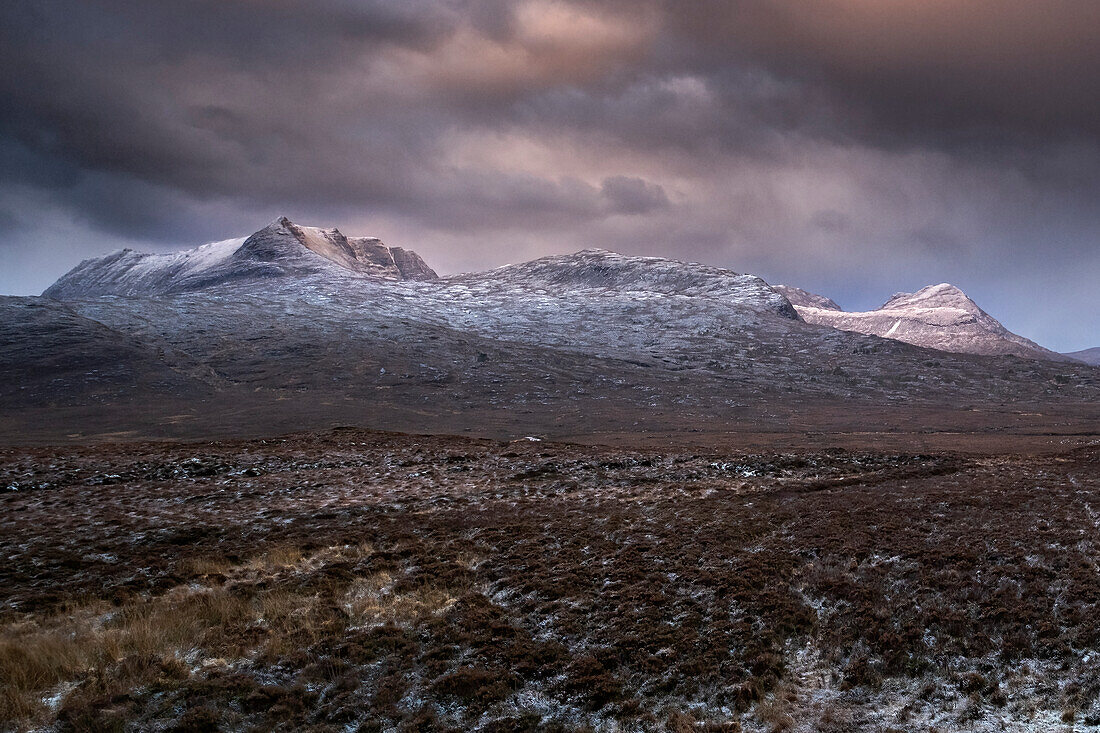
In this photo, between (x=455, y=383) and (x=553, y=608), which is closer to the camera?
(x=553, y=608)

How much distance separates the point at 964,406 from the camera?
125m

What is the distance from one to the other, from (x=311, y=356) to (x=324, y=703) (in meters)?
170

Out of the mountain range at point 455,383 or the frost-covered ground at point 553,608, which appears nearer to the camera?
the frost-covered ground at point 553,608

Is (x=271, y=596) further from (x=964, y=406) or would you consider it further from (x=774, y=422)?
(x=964, y=406)

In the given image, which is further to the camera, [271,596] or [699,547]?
[699,547]

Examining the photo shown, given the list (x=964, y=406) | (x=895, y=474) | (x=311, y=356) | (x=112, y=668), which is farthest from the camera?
(x=311, y=356)

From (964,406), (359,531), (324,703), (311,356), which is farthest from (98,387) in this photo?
(964,406)

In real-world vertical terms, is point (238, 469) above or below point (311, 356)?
below

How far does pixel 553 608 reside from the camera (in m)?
14.6

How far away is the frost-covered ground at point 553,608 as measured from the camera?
1072 cm

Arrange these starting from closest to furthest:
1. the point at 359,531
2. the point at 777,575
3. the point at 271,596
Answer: the point at 271,596
the point at 777,575
the point at 359,531

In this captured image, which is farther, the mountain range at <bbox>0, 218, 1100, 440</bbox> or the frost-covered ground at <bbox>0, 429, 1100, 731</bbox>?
the mountain range at <bbox>0, 218, 1100, 440</bbox>

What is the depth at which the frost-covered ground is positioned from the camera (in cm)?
1072

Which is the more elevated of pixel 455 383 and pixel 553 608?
pixel 455 383
